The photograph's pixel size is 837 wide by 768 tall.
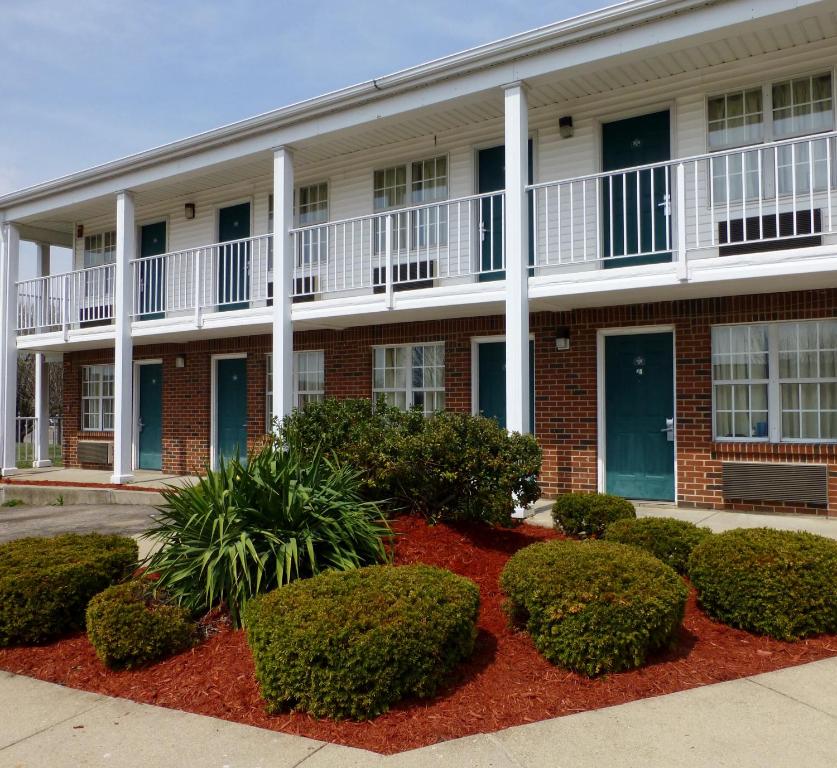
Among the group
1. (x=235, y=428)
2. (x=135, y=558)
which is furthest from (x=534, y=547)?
(x=235, y=428)

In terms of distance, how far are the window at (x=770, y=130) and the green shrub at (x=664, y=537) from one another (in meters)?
4.56

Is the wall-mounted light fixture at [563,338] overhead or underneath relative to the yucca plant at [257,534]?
overhead

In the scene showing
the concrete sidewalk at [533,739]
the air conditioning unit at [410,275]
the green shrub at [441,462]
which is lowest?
the concrete sidewalk at [533,739]

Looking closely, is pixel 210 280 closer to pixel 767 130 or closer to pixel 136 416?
pixel 136 416

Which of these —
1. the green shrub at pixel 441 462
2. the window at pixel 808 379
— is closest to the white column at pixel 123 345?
the green shrub at pixel 441 462

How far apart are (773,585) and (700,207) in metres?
5.90

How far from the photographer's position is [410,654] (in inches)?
140

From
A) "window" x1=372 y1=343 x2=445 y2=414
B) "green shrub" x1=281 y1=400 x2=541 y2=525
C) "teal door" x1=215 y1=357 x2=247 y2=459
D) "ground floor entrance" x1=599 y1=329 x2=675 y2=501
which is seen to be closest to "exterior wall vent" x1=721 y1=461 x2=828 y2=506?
"ground floor entrance" x1=599 y1=329 x2=675 y2=501

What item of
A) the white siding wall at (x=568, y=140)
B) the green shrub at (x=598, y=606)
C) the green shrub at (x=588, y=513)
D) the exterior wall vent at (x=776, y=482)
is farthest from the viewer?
the white siding wall at (x=568, y=140)

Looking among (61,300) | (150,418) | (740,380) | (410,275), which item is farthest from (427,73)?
(150,418)

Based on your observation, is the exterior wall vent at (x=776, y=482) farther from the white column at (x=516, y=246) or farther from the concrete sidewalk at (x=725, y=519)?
the white column at (x=516, y=246)

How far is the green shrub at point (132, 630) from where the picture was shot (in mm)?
4180

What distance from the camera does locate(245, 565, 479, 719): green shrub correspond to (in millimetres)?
3473

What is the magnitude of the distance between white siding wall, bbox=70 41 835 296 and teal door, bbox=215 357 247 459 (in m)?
2.57
